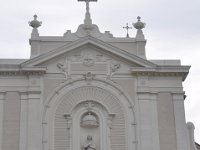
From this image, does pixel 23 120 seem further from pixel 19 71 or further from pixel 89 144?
pixel 89 144

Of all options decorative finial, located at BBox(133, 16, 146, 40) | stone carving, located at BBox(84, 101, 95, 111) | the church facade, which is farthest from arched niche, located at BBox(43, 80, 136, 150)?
decorative finial, located at BBox(133, 16, 146, 40)

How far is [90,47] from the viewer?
2169cm

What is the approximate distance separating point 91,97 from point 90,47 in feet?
7.60

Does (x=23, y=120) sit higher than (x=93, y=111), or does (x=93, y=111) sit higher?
(x=93, y=111)

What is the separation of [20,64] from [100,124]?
4.18 metres

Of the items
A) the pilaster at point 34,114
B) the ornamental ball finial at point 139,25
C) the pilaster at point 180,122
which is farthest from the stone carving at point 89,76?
the pilaster at point 180,122

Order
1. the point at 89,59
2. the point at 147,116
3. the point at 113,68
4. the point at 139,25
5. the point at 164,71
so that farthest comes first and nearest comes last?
the point at 139,25
the point at 89,59
the point at 113,68
the point at 164,71
the point at 147,116

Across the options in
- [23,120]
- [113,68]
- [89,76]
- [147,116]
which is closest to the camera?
[23,120]

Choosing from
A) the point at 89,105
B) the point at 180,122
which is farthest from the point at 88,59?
the point at 180,122

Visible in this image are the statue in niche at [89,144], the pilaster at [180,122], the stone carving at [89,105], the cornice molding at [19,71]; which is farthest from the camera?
the cornice molding at [19,71]

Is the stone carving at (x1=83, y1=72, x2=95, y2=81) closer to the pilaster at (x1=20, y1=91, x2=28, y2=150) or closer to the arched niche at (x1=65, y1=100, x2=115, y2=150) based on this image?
the arched niche at (x1=65, y1=100, x2=115, y2=150)

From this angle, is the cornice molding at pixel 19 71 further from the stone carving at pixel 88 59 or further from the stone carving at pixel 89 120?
the stone carving at pixel 89 120

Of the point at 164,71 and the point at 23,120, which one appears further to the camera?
the point at 164,71

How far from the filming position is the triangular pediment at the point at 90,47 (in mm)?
21078
